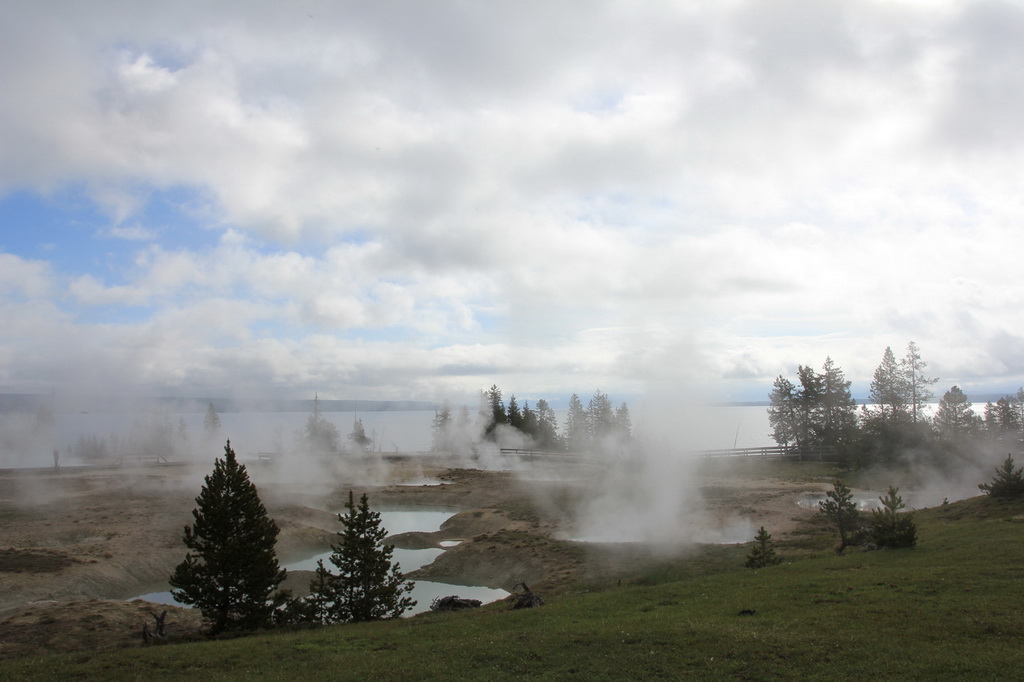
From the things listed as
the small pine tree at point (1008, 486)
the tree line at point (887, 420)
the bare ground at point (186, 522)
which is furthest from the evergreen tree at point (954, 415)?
the small pine tree at point (1008, 486)

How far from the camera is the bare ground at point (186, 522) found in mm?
26844

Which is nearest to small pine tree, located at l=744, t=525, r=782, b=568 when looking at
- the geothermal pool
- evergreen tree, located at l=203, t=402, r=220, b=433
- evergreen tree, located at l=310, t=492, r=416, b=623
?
the geothermal pool

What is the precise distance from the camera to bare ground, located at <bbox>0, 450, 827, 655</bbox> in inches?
1057

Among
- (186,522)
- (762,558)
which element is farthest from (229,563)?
(186,522)

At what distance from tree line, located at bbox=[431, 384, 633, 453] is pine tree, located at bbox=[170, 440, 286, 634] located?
233 feet

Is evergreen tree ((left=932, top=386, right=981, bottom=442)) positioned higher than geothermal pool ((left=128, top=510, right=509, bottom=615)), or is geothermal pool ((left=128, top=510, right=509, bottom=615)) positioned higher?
evergreen tree ((left=932, top=386, right=981, bottom=442))

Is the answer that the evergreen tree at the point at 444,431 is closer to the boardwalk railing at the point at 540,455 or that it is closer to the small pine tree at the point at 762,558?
→ the boardwalk railing at the point at 540,455

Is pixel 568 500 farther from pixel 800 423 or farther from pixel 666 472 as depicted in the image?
pixel 800 423

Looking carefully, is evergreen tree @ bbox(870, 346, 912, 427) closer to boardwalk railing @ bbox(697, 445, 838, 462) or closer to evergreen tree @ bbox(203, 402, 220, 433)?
boardwalk railing @ bbox(697, 445, 838, 462)

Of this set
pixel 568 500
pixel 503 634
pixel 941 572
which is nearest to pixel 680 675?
pixel 503 634

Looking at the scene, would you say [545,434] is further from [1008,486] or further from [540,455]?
[1008,486]

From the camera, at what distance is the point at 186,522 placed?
45.7 m

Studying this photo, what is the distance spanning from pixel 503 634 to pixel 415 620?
678cm

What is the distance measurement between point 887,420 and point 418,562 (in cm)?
5359
